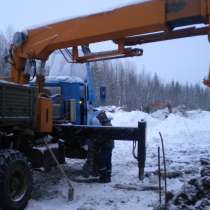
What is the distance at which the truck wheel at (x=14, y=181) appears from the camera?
6.96 meters

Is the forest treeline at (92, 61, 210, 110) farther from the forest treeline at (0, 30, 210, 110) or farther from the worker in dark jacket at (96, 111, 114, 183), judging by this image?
the worker in dark jacket at (96, 111, 114, 183)

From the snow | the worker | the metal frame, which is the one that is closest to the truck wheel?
the metal frame

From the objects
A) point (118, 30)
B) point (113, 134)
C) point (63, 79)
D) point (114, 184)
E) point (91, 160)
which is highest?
point (118, 30)

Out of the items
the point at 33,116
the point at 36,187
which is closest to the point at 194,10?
the point at 33,116

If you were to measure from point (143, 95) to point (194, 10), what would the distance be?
87.7 meters

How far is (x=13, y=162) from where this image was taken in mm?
7215

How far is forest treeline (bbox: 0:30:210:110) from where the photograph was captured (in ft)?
265

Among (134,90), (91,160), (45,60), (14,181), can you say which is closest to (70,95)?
(45,60)

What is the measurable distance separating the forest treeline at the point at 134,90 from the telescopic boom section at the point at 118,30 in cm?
4999

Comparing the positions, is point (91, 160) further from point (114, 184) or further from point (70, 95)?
point (70, 95)

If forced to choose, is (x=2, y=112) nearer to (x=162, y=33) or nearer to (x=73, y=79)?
(x=162, y=33)

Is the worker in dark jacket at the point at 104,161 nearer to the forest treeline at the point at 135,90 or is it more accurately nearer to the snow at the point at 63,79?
the snow at the point at 63,79

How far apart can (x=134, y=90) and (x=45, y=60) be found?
266 ft

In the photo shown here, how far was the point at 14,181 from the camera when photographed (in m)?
7.38
